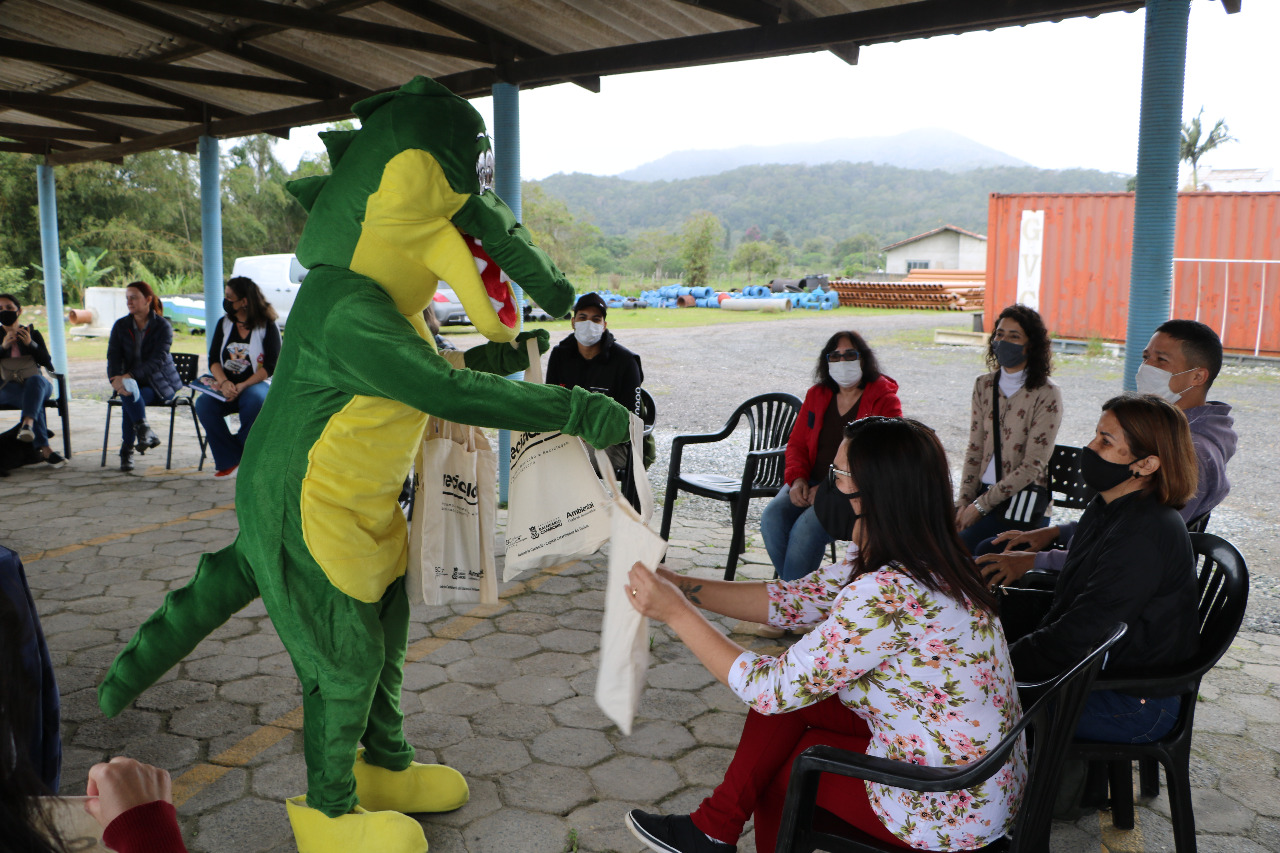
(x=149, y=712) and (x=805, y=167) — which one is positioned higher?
(x=805, y=167)

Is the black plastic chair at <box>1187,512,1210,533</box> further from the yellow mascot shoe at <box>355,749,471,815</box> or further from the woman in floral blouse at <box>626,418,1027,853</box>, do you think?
the yellow mascot shoe at <box>355,749,471,815</box>

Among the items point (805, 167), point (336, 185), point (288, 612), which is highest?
point (805, 167)

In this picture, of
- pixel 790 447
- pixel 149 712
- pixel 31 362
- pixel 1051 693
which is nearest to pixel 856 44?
pixel 790 447

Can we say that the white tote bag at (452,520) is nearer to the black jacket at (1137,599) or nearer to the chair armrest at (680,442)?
the black jacket at (1137,599)

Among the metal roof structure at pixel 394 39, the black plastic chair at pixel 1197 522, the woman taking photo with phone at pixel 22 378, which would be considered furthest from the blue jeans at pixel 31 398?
the black plastic chair at pixel 1197 522

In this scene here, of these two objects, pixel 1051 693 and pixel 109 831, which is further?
pixel 1051 693

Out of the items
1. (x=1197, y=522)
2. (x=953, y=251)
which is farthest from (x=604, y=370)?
(x=953, y=251)

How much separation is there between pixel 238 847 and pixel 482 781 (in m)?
0.70

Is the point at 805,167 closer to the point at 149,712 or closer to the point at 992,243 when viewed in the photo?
the point at 992,243

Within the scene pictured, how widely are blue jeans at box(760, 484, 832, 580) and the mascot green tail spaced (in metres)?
2.19

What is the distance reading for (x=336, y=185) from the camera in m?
2.35

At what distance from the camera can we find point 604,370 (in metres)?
4.96

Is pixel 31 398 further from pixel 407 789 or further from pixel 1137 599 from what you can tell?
pixel 1137 599

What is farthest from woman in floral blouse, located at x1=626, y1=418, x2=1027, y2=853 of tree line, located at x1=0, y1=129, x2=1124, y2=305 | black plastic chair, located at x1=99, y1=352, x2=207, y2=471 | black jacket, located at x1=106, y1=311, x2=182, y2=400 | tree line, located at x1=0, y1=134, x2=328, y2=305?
tree line, located at x1=0, y1=134, x2=328, y2=305
